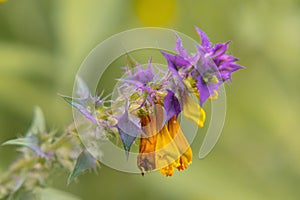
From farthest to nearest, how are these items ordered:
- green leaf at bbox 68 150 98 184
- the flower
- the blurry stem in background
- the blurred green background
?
the blurred green background → the blurry stem in background → green leaf at bbox 68 150 98 184 → the flower

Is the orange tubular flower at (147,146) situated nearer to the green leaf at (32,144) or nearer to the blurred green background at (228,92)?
the green leaf at (32,144)

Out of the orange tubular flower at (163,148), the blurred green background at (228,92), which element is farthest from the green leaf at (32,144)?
the blurred green background at (228,92)

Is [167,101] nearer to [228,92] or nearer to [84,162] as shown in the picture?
[84,162]

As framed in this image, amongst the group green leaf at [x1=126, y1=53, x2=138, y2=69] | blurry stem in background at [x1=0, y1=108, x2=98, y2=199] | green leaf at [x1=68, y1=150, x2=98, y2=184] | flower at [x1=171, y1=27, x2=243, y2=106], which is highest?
flower at [x1=171, y1=27, x2=243, y2=106]

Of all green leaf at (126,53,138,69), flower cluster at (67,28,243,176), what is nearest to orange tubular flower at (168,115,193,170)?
flower cluster at (67,28,243,176)

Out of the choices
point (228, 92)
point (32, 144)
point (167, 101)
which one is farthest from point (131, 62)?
point (228, 92)

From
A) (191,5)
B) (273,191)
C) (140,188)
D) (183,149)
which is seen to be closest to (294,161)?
(273,191)

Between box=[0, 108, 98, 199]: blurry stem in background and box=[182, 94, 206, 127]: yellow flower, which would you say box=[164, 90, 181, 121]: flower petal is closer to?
box=[182, 94, 206, 127]: yellow flower
